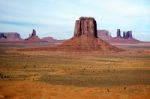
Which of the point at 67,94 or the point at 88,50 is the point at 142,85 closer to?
the point at 67,94

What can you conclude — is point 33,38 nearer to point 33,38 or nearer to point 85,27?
point 33,38

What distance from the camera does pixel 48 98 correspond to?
67.0 ft

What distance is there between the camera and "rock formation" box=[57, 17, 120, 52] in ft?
284

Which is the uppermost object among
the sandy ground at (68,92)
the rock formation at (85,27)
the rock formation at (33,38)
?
the rock formation at (85,27)

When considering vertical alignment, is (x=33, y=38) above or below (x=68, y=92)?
above

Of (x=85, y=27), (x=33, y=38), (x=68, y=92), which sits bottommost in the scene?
(x=68, y=92)

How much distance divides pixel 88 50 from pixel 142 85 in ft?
191

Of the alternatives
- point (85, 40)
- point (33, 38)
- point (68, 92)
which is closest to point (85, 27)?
point (85, 40)

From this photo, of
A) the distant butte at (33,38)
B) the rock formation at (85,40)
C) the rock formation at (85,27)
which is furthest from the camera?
the distant butte at (33,38)

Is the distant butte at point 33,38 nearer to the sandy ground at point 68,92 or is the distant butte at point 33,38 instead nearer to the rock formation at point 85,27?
the rock formation at point 85,27

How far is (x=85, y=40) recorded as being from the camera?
8900 cm

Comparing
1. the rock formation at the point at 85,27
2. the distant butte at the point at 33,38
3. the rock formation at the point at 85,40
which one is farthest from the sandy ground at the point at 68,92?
the distant butte at the point at 33,38

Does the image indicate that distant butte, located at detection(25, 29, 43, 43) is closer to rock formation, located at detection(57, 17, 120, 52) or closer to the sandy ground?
rock formation, located at detection(57, 17, 120, 52)

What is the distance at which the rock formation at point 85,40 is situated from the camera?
86.7 meters
